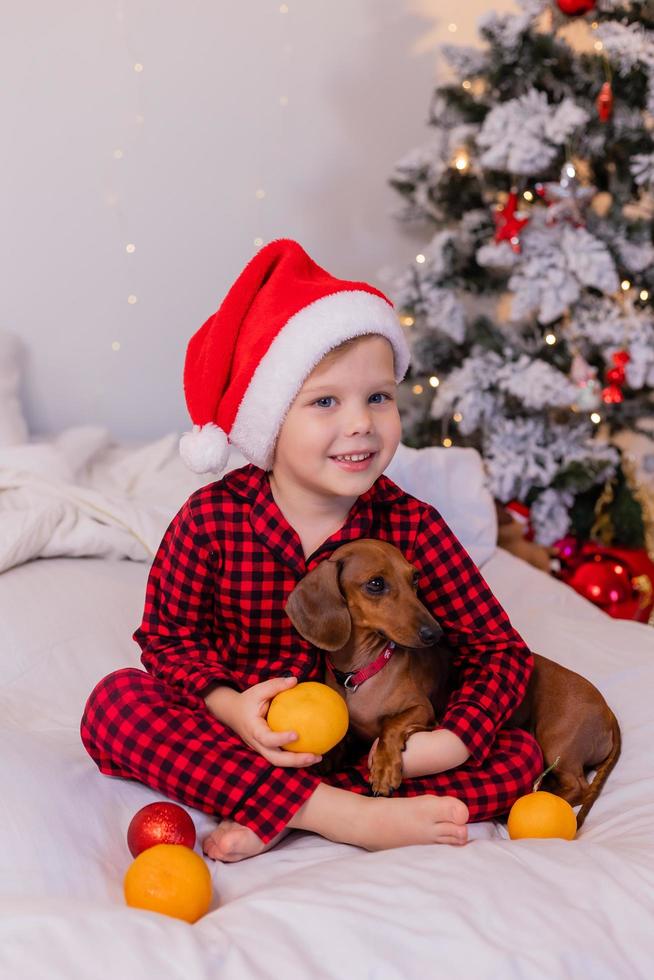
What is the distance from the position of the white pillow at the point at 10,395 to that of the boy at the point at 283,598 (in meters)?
1.13

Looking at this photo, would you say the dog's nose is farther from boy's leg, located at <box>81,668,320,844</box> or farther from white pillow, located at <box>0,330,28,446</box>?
white pillow, located at <box>0,330,28,446</box>

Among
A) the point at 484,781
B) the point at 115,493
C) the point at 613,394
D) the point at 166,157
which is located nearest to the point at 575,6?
the point at 613,394

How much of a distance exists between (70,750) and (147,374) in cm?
172

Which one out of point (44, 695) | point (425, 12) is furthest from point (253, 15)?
Result: point (44, 695)

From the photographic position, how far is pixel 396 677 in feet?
4.75

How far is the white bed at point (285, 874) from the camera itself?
3.14 ft

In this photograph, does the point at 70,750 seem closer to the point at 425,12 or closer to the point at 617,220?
the point at 617,220

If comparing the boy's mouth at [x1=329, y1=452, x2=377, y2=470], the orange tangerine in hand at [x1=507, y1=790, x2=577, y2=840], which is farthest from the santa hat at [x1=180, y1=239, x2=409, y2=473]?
the orange tangerine in hand at [x1=507, y1=790, x2=577, y2=840]

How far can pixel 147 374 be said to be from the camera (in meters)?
3.01

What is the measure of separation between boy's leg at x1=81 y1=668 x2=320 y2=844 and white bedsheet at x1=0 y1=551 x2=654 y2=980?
0.05m

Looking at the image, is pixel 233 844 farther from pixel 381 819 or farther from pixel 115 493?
pixel 115 493

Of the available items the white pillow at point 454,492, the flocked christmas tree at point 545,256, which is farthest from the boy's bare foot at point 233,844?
the flocked christmas tree at point 545,256

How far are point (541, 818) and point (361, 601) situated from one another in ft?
1.19

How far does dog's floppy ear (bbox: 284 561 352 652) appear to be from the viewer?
1.36 meters
